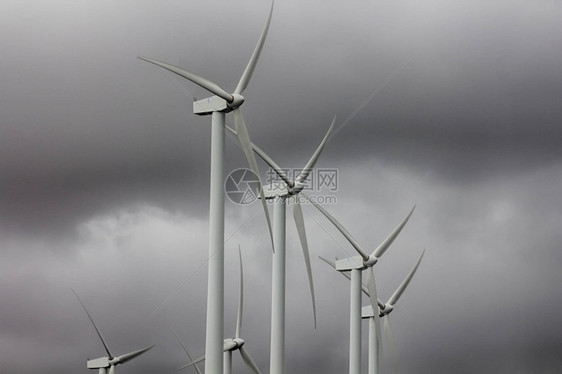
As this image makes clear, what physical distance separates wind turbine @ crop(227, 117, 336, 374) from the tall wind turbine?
28.2 ft

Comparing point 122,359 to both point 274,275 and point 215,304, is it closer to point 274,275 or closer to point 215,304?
point 274,275

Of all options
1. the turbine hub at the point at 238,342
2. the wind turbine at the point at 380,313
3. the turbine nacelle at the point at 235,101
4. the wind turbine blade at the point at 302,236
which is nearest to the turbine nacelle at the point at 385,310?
the wind turbine at the point at 380,313

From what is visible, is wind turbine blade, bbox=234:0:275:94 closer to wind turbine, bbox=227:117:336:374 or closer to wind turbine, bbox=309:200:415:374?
wind turbine, bbox=227:117:336:374

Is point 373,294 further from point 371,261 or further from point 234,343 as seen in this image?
point 234,343

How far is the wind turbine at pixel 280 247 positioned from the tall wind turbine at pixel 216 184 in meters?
8.60

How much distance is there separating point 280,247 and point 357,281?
40.5 feet

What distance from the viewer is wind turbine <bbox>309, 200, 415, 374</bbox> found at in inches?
2393

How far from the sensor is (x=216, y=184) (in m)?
37.3

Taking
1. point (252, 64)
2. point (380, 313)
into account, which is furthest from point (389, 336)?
point (252, 64)

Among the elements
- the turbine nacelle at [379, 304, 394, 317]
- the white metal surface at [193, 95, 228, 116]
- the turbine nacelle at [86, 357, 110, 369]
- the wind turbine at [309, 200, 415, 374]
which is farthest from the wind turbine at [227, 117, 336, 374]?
the turbine nacelle at [86, 357, 110, 369]

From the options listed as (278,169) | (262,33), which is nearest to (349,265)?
(278,169)

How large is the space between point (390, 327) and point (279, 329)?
21.9 meters

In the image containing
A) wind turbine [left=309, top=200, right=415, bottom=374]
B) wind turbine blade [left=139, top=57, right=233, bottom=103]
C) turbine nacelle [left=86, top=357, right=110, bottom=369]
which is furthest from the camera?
turbine nacelle [left=86, top=357, right=110, bottom=369]

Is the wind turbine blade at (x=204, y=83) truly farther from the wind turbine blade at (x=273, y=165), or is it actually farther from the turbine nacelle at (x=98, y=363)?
the turbine nacelle at (x=98, y=363)
